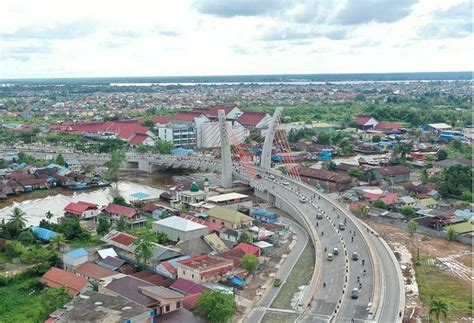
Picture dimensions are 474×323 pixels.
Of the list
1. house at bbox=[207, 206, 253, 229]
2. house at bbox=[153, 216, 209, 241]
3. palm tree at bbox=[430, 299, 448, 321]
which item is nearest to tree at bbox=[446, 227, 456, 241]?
house at bbox=[207, 206, 253, 229]

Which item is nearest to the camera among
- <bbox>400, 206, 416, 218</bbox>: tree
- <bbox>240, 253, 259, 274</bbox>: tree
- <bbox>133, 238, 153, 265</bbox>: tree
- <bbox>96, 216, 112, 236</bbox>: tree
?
<bbox>133, 238, 153, 265</bbox>: tree

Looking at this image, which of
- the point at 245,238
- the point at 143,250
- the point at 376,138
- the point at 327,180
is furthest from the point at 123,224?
the point at 376,138

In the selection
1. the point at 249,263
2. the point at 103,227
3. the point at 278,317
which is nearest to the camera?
the point at 278,317

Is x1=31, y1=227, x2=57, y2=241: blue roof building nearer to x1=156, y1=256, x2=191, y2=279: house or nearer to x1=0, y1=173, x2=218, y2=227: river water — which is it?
x1=0, y1=173, x2=218, y2=227: river water

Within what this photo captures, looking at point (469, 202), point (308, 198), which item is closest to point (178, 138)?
point (308, 198)

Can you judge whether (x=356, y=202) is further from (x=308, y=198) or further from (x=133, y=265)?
Answer: (x=133, y=265)

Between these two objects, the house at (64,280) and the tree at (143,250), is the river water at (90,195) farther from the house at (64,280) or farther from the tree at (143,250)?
the tree at (143,250)

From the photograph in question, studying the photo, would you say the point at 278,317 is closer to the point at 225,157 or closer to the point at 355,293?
the point at 355,293

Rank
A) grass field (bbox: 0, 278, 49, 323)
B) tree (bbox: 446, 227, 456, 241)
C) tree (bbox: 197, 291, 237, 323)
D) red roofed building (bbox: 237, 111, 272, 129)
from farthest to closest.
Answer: red roofed building (bbox: 237, 111, 272, 129) → tree (bbox: 446, 227, 456, 241) → grass field (bbox: 0, 278, 49, 323) → tree (bbox: 197, 291, 237, 323)
